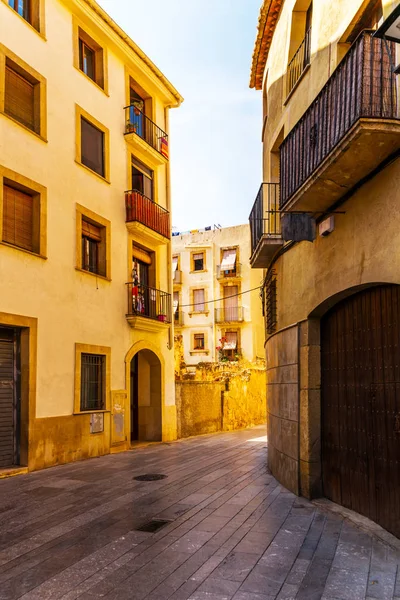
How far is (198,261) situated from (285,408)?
1383 inches

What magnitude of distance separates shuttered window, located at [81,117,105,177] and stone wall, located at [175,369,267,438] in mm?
7866

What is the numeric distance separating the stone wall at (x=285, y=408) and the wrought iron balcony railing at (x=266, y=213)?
6.69ft

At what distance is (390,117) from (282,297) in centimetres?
474

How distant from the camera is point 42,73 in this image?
41.9 feet

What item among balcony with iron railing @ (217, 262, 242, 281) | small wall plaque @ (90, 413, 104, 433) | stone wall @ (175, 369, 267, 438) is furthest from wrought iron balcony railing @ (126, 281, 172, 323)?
balcony with iron railing @ (217, 262, 242, 281)

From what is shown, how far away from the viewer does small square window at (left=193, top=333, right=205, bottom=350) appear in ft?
140

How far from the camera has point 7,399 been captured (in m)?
11.2

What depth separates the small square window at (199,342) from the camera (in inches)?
1682

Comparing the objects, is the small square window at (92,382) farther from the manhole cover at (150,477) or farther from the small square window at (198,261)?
the small square window at (198,261)

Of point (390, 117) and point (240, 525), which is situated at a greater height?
point (390, 117)

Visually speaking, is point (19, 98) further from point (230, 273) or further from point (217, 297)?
point (217, 297)

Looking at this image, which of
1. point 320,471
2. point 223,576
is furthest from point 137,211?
point 223,576

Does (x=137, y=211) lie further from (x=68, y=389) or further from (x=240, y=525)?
(x=240, y=525)

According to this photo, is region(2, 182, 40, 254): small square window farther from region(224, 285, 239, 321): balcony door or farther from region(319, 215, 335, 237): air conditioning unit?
region(224, 285, 239, 321): balcony door
